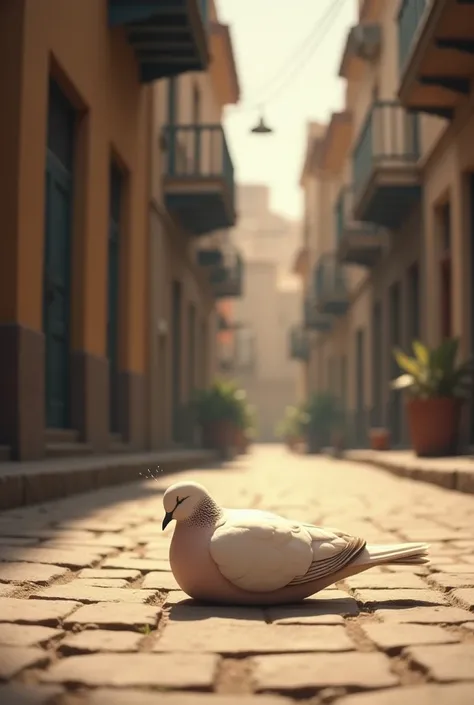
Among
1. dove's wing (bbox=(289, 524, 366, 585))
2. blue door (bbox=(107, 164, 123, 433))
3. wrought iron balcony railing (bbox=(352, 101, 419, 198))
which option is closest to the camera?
dove's wing (bbox=(289, 524, 366, 585))

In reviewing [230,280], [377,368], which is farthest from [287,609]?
[230,280]

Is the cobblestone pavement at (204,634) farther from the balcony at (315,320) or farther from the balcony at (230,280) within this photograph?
the balcony at (315,320)

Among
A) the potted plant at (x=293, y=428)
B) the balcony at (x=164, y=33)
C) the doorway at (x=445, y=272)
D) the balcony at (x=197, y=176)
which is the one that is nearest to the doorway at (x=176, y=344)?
the balcony at (x=197, y=176)

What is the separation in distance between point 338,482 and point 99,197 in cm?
403

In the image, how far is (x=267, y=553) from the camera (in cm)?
289

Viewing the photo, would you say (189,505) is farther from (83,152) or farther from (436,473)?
(83,152)

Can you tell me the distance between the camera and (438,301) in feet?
45.3

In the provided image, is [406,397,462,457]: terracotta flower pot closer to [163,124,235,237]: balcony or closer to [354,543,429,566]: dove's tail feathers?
[163,124,235,237]: balcony

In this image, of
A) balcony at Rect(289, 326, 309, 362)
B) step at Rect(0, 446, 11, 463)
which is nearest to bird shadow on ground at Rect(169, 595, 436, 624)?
step at Rect(0, 446, 11, 463)

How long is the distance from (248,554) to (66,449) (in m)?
6.89

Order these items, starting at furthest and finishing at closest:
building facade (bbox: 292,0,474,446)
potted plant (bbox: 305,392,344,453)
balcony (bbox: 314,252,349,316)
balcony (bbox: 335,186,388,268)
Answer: potted plant (bbox: 305,392,344,453) → balcony (bbox: 314,252,349,316) → balcony (bbox: 335,186,388,268) → building facade (bbox: 292,0,474,446)

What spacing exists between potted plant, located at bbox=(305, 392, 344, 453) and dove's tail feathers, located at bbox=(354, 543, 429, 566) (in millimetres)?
23743

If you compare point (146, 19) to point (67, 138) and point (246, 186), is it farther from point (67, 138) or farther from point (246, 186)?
point (246, 186)

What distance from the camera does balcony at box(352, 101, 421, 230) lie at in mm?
15258
